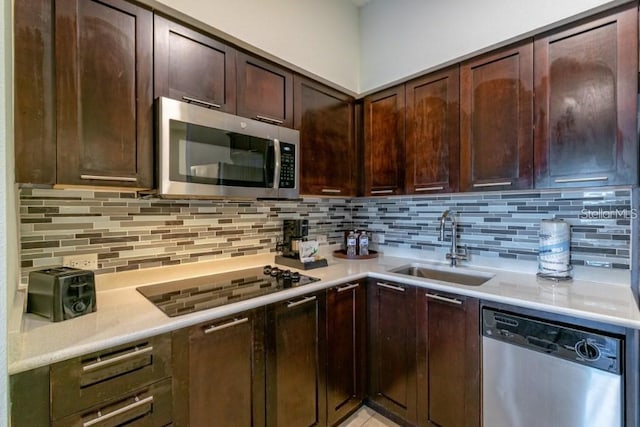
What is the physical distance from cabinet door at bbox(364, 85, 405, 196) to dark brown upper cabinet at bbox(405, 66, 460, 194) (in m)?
0.07

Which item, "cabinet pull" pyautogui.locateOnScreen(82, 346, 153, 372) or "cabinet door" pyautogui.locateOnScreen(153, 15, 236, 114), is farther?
"cabinet door" pyautogui.locateOnScreen(153, 15, 236, 114)

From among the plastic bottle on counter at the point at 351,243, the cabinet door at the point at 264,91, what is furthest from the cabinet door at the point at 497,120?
the cabinet door at the point at 264,91

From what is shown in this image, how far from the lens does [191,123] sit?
1.40m

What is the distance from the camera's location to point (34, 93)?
3.54 feet

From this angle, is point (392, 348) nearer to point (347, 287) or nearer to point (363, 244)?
point (347, 287)

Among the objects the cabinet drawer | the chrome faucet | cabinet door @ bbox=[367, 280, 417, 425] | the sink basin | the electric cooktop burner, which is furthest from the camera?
the chrome faucet

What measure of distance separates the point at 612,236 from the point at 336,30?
83.5 inches

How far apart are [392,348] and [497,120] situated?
4.86 feet

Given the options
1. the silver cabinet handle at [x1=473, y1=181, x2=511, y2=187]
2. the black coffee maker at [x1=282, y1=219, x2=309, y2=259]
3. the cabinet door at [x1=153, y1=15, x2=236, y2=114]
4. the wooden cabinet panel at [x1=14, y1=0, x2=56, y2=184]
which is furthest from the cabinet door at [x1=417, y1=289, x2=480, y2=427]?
the wooden cabinet panel at [x1=14, y1=0, x2=56, y2=184]

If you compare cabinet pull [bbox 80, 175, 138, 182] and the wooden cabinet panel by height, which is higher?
the wooden cabinet panel

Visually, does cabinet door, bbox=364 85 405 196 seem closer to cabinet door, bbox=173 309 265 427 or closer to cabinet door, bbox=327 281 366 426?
cabinet door, bbox=327 281 366 426

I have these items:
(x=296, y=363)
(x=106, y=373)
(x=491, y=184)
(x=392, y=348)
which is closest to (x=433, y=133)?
(x=491, y=184)

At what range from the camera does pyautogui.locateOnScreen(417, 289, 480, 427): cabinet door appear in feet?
4.92

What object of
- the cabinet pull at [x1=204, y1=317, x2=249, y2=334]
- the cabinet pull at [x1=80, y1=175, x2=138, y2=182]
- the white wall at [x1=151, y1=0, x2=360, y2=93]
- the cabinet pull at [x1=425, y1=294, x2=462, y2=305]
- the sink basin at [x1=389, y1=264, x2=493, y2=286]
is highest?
the white wall at [x1=151, y1=0, x2=360, y2=93]
